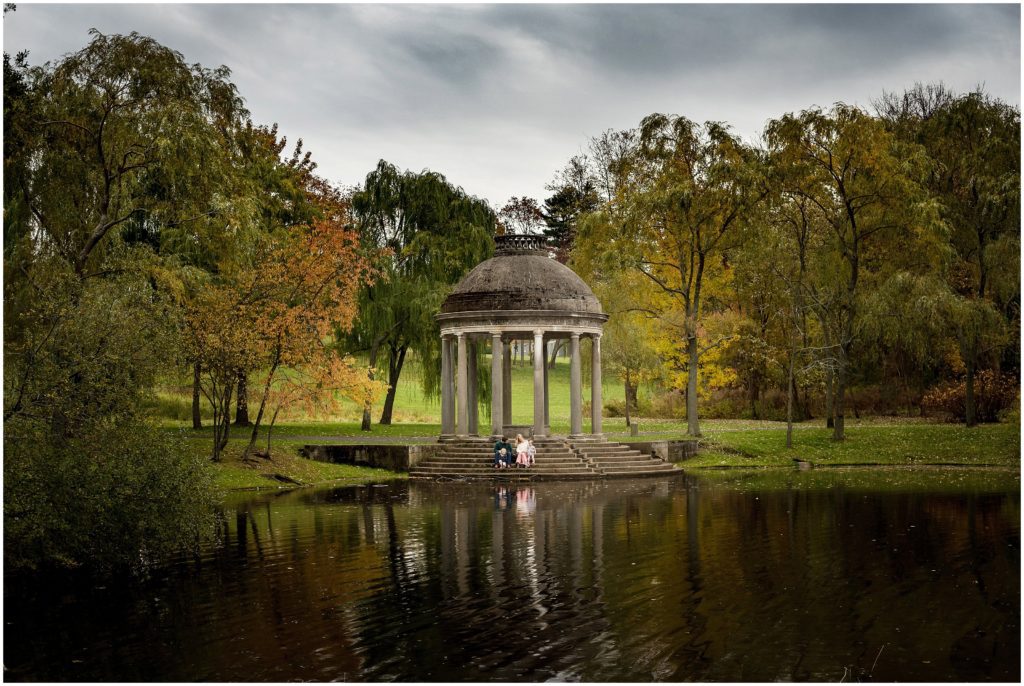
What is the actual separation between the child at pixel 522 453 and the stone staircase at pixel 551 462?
0.25m

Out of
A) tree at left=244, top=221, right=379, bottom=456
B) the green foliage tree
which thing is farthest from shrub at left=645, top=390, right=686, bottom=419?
the green foliage tree

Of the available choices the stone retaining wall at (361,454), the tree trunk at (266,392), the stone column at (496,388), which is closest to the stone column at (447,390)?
the stone retaining wall at (361,454)

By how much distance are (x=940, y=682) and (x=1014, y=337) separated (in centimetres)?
3408

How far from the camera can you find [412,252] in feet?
152

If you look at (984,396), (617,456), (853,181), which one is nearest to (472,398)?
(617,456)

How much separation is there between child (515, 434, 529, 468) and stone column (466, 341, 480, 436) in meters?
4.14

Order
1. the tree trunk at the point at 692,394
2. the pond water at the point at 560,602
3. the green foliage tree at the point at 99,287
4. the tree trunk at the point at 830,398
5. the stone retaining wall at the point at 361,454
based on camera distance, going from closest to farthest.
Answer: the pond water at the point at 560,602
the green foliage tree at the point at 99,287
the stone retaining wall at the point at 361,454
the tree trunk at the point at 692,394
the tree trunk at the point at 830,398

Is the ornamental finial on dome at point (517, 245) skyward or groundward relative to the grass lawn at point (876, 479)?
skyward

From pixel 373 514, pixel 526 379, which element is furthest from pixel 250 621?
pixel 526 379

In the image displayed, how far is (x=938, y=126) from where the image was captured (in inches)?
1641

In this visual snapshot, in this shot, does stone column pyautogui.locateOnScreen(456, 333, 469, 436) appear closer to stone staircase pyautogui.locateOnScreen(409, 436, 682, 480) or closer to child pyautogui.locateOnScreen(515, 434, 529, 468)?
stone staircase pyautogui.locateOnScreen(409, 436, 682, 480)

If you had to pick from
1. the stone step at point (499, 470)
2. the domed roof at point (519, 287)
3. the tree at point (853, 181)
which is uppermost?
the tree at point (853, 181)

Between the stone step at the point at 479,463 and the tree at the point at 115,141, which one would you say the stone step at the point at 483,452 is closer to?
the stone step at the point at 479,463

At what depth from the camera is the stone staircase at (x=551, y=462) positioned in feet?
111
